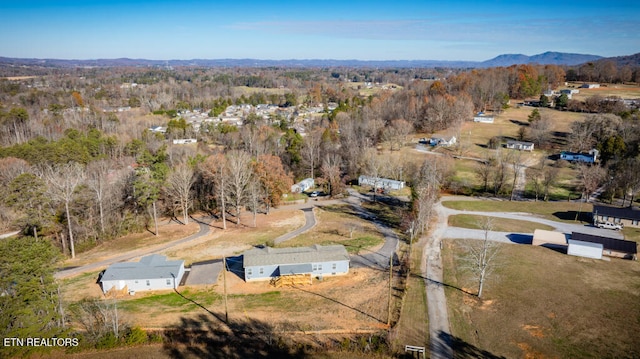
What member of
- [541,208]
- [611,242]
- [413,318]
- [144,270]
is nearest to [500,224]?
[541,208]

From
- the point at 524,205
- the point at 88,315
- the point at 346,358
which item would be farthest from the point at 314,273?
the point at 524,205

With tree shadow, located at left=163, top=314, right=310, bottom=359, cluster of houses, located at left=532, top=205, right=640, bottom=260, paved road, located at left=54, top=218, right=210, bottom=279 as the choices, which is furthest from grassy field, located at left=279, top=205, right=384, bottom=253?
cluster of houses, located at left=532, top=205, right=640, bottom=260

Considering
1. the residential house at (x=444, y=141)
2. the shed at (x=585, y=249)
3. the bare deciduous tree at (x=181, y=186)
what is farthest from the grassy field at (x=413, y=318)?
the residential house at (x=444, y=141)

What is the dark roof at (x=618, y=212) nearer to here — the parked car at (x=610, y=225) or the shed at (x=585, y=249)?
the parked car at (x=610, y=225)

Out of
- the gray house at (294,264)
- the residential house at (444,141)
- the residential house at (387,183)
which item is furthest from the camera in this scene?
the residential house at (444,141)

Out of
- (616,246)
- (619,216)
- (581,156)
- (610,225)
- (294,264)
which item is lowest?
(294,264)

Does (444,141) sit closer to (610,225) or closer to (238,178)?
(610,225)
